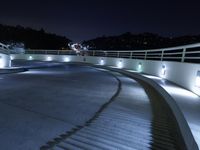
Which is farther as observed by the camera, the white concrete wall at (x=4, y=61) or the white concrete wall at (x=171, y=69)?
the white concrete wall at (x=4, y=61)

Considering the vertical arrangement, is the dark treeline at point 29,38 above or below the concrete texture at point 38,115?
above

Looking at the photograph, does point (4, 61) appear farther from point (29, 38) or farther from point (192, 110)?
point (29, 38)

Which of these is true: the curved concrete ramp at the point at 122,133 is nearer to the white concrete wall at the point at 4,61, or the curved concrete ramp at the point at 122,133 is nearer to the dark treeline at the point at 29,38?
the white concrete wall at the point at 4,61

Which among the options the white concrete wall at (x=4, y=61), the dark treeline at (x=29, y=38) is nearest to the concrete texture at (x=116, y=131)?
the white concrete wall at (x=4, y=61)

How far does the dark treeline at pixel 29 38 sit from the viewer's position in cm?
10058

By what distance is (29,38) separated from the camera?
102062 mm

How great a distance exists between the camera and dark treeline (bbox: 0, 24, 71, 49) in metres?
101

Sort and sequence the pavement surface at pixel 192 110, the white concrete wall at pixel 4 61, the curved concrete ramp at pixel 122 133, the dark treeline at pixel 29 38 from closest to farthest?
the pavement surface at pixel 192 110, the curved concrete ramp at pixel 122 133, the white concrete wall at pixel 4 61, the dark treeline at pixel 29 38

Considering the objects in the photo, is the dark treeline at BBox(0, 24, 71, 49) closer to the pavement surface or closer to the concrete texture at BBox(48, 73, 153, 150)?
the concrete texture at BBox(48, 73, 153, 150)

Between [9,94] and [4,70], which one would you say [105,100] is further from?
[4,70]

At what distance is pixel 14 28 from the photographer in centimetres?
11038

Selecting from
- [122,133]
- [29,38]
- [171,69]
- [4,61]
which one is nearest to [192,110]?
[122,133]

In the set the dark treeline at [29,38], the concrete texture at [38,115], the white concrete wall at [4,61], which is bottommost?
the concrete texture at [38,115]

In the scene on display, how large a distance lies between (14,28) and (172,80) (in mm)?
111635
